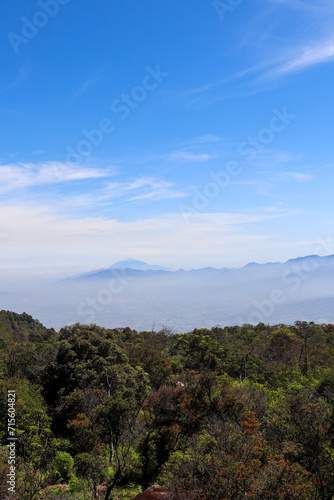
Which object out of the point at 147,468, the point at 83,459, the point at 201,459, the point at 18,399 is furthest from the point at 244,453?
the point at 18,399

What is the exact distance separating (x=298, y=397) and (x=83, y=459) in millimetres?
8592

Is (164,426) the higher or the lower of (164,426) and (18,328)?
the higher

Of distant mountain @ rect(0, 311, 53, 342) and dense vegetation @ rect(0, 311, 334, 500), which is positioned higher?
dense vegetation @ rect(0, 311, 334, 500)

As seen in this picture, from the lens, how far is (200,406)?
640 inches

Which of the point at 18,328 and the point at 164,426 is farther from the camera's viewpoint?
the point at 18,328

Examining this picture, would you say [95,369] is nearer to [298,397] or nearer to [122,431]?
[122,431]

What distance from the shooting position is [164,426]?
1543 centimetres

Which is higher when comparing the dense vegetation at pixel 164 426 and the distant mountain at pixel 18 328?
the dense vegetation at pixel 164 426

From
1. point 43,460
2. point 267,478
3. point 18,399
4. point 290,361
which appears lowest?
point 290,361

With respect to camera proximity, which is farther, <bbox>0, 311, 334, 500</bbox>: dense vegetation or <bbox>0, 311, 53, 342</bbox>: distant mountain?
<bbox>0, 311, 53, 342</bbox>: distant mountain

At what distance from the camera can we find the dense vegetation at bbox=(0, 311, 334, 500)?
8492 mm

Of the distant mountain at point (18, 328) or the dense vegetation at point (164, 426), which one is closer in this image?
the dense vegetation at point (164, 426)

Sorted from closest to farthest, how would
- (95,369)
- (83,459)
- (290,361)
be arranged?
(83,459) → (95,369) → (290,361)

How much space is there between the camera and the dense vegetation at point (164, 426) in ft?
27.9
